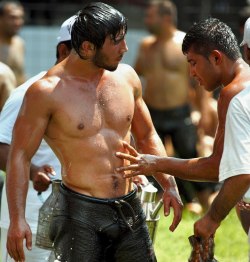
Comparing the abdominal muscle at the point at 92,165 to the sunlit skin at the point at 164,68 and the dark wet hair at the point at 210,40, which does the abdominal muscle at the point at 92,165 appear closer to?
the dark wet hair at the point at 210,40

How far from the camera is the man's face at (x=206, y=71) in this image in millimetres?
5691

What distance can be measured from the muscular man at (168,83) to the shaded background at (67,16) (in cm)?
270

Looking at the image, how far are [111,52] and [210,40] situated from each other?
0.52 metres

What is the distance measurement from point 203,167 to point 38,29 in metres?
9.84

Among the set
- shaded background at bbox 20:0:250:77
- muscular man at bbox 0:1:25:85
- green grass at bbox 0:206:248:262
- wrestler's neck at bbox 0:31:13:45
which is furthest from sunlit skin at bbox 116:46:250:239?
shaded background at bbox 20:0:250:77

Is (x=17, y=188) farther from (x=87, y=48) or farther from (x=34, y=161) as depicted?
(x=34, y=161)

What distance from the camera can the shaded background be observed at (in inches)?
588

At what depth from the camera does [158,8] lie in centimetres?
1238

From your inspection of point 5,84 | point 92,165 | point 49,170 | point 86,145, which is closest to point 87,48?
point 86,145

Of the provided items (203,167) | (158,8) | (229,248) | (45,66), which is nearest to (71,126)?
(203,167)

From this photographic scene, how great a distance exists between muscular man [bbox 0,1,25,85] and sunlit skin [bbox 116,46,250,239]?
7.23 meters

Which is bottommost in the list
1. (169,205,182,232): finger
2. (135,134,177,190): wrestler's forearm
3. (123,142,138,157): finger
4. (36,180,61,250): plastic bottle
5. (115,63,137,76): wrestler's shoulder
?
(36,180,61,250): plastic bottle

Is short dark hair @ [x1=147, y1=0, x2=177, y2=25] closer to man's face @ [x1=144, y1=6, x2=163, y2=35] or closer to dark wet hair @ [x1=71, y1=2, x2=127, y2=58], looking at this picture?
man's face @ [x1=144, y1=6, x2=163, y2=35]

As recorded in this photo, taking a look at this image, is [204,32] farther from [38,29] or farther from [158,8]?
[38,29]
